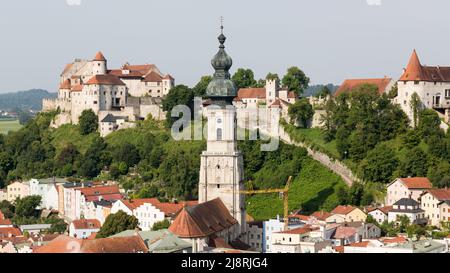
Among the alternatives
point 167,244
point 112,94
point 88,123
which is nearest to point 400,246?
point 167,244

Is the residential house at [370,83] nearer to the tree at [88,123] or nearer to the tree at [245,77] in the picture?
the tree at [245,77]

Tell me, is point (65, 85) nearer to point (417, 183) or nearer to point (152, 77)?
point (152, 77)

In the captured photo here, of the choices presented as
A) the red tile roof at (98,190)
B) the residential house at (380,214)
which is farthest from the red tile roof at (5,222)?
the residential house at (380,214)

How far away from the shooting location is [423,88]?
48.6 meters

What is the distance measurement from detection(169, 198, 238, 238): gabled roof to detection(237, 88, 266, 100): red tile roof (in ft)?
82.1

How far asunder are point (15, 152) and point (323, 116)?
1056 inches

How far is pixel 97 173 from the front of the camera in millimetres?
60469

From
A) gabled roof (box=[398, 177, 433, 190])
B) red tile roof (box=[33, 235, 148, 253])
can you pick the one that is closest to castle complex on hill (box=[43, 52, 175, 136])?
gabled roof (box=[398, 177, 433, 190])

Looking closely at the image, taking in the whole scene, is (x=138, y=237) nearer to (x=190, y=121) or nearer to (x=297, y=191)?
(x=297, y=191)

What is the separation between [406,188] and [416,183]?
897 millimetres

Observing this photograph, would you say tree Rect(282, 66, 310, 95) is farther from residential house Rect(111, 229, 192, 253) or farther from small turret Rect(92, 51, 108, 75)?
residential house Rect(111, 229, 192, 253)

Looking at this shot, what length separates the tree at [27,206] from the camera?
2180 inches

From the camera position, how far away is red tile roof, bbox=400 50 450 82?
48.8 meters
